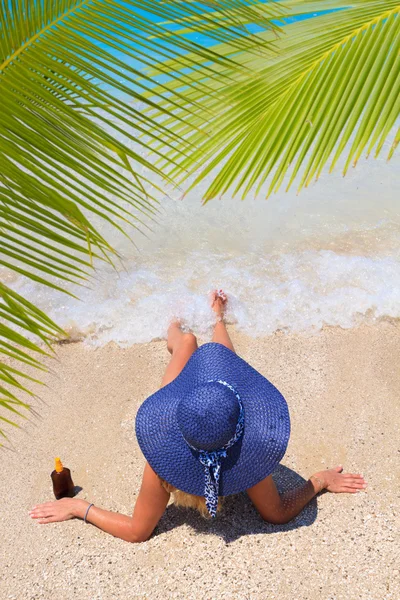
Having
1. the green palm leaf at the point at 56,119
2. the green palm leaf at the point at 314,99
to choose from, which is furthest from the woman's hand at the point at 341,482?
the green palm leaf at the point at 56,119

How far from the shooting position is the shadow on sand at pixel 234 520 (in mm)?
2816

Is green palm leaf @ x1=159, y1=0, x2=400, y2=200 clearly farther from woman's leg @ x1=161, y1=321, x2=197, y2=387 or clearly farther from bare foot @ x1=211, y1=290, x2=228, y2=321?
bare foot @ x1=211, y1=290, x2=228, y2=321

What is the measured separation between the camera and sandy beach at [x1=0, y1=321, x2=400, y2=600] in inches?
102

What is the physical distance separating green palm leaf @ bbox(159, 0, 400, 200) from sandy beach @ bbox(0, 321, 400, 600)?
1729 mm

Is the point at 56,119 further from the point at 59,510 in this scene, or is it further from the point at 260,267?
the point at 260,267

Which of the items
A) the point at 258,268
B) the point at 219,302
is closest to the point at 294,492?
the point at 219,302

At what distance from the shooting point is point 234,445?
244 cm

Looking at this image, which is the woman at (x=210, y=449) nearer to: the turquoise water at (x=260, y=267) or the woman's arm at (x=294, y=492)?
the woman's arm at (x=294, y=492)

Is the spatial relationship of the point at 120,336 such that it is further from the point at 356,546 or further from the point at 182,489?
the point at 356,546

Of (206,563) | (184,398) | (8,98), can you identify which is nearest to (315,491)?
(206,563)

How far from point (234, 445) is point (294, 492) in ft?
1.95

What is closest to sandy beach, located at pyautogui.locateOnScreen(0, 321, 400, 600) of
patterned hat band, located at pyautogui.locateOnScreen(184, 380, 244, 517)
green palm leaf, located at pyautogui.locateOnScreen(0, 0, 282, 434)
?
patterned hat band, located at pyautogui.locateOnScreen(184, 380, 244, 517)

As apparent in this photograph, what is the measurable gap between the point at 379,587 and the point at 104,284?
124 inches

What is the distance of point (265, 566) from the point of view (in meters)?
2.64
